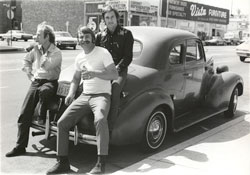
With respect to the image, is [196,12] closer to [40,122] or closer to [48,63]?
[48,63]

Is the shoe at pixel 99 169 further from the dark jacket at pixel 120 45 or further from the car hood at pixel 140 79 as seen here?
the dark jacket at pixel 120 45

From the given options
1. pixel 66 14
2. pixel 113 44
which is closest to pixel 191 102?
pixel 113 44

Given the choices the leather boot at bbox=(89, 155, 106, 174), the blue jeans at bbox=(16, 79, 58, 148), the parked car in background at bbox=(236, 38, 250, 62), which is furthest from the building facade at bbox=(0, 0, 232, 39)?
the leather boot at bbox=(89, 155, 106, 174)

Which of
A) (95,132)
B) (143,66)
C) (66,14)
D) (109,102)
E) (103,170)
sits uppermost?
(66,14)

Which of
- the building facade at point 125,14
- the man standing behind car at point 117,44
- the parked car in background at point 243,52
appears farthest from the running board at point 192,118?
the building facade at point 125,14

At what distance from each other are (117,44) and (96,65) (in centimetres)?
52

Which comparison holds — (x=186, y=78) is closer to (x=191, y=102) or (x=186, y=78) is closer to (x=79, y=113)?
(x=191, y=102)

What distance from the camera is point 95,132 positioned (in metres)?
4.33

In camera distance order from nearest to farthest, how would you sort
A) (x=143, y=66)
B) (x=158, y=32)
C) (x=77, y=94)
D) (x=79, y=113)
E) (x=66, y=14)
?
1. (x=79, y=113)
2. (x=77, y=94)
3. (x=143, y=66)
4. (x=158, y=32)
5. (x=66, y=14)

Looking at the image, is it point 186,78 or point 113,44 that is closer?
point 113,44

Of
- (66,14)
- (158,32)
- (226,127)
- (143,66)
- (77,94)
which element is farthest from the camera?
(66,14)

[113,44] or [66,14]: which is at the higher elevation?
[66,14]

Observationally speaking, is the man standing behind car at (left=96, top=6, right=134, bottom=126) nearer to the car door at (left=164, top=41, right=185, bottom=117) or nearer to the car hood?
the car hood

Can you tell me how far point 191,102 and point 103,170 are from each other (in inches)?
100
